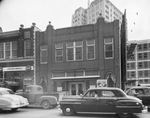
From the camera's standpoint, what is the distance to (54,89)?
899 inches

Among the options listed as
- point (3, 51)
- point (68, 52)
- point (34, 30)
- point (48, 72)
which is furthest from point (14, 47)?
point (68, 52)

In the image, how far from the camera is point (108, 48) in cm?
2130

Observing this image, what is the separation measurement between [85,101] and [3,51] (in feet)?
62.5

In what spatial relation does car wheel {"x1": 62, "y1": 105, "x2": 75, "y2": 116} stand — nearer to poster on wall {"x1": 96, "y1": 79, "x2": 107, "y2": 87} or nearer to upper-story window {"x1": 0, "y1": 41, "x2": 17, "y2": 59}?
poster on wall {"x1": 96, "y1": 79, "x2": 107, "y2": 87}

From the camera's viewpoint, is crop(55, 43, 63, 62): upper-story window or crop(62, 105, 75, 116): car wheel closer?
crop(62, 105, 75, 116): car wheel

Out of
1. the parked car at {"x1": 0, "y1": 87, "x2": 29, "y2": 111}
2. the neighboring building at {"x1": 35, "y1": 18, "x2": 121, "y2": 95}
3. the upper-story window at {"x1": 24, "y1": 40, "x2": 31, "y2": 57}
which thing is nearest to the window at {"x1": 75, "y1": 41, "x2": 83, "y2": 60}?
the neighboring building at {"x1": 35, "y1": 18, "x2": 121, "y2": 95}

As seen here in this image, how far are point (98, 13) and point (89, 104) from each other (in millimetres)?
90623

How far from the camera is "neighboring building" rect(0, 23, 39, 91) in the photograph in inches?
966

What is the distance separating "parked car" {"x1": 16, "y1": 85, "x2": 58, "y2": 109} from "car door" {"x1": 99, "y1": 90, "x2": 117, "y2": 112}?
4.18 m

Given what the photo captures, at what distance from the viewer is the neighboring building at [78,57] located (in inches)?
824

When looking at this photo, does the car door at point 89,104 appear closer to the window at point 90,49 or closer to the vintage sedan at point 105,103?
the vintage sedan at point 105,103

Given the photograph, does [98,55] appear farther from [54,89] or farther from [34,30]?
[34,30]

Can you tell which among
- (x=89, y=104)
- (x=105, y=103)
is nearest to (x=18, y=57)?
(x=89, y=104)

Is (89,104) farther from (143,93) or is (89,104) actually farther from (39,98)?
(39,98)
